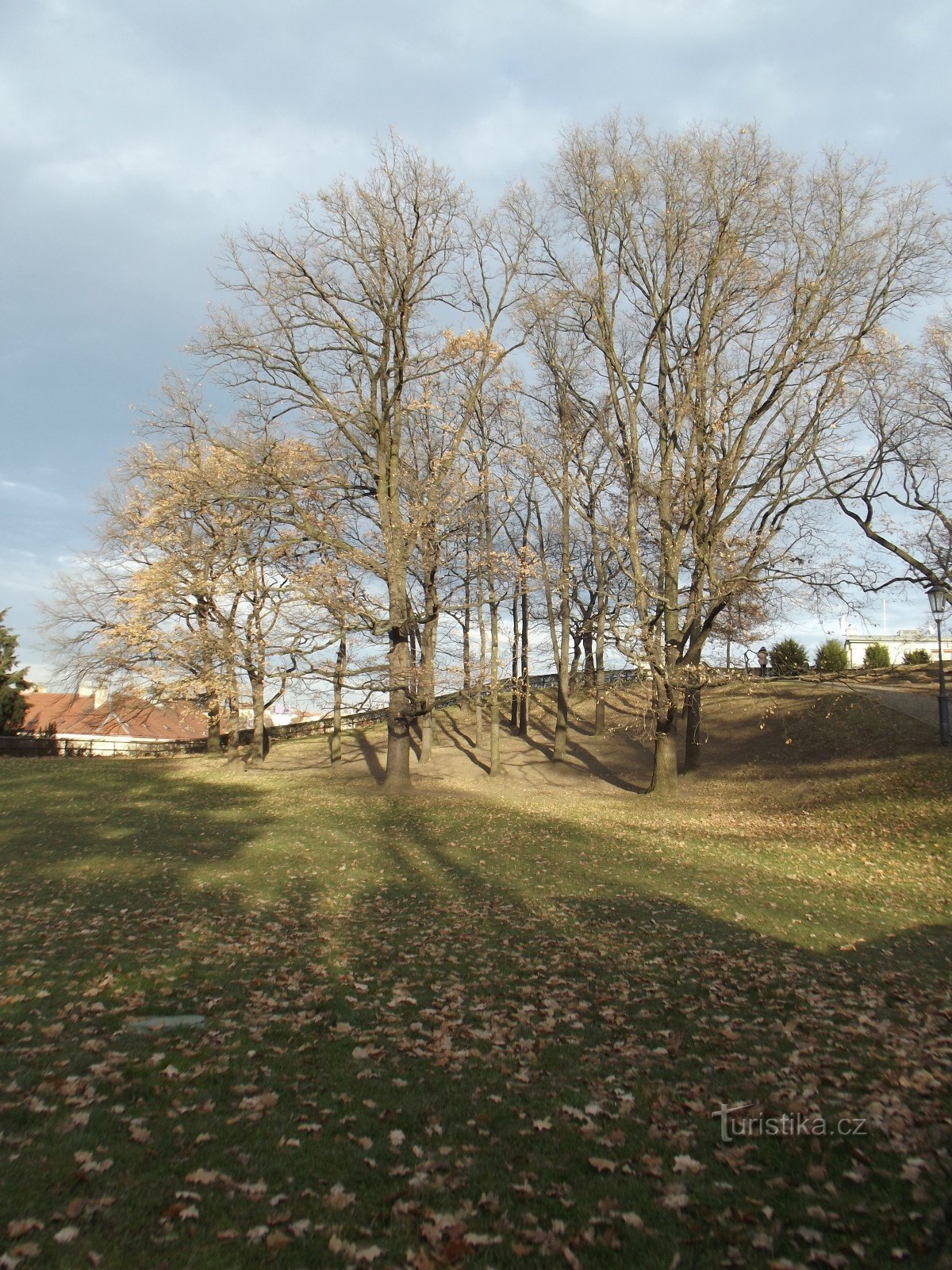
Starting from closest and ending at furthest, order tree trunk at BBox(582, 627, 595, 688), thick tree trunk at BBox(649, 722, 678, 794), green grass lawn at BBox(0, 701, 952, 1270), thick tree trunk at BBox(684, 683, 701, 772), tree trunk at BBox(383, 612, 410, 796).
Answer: green grass lawn at BBox(0, 701, 952, 1270)
tree trunk at BBox(383, 612, 410, 796)
thick tree trunk at BBox(649, 722, 678, 794)
thick tree trunk at BBox(684, 683, 701, 772)
tree trunk at BBox(582, 627, 595, 688)

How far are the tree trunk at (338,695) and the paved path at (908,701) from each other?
59.8 feet

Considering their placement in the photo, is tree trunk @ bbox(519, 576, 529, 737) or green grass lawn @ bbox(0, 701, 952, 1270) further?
tree trunk @ bbox(519, 576, 529, 737)

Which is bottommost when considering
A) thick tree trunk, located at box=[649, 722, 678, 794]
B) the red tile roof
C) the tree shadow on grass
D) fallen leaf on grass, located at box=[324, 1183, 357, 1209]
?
the tree shadow on grass

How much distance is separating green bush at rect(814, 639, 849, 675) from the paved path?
5.42 meters

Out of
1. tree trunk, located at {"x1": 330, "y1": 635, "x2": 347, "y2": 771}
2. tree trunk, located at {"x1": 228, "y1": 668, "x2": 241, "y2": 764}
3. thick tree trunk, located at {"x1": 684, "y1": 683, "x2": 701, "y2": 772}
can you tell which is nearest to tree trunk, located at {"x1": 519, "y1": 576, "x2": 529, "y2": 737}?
thick tree trunk, located at {"x1": 684, "y1": 683, "x2": 701, "y2": 772}

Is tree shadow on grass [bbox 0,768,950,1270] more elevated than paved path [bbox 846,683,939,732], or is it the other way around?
paved path [bbox 846,683,939,732]

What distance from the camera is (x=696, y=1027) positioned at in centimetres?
687

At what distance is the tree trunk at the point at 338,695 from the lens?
23.0 meters

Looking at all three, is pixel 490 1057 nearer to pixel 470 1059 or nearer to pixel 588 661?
pixel 470 1059

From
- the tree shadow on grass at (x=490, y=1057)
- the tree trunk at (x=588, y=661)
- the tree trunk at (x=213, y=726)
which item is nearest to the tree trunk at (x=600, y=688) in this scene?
the tree trunk at (x=588, y=661)

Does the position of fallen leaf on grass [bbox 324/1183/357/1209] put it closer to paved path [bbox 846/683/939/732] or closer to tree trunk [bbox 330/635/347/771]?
tree trunk [bbox 330/635/347/771]

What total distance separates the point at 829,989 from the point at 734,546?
15.2 m

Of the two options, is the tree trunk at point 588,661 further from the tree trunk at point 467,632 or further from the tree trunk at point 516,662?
the tree trunk at point 467,632

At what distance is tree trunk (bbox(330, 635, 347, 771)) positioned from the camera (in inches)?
906
